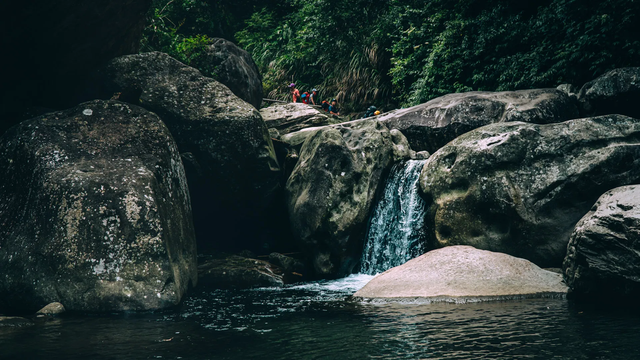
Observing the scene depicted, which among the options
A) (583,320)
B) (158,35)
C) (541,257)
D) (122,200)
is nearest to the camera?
(583,320)

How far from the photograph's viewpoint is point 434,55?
17.2 m

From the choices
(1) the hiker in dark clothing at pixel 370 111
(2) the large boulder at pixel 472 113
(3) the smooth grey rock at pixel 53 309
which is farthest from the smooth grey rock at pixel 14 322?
(1) the hiker in dark clothing at pixel 370 111

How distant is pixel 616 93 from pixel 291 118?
931cm

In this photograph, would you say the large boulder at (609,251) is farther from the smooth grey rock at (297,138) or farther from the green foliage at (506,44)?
the smooth grey rock at (297,138)

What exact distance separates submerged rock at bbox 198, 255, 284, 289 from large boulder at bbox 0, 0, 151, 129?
529 centimetres

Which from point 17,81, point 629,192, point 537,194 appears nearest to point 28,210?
point 17,81

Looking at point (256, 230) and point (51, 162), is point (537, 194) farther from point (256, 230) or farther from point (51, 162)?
point (51, 162)

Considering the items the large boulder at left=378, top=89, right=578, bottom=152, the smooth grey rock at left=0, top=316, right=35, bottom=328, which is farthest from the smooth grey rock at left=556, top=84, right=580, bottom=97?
the smooth grey rock at left=0, top=316, right=35, bottom=328

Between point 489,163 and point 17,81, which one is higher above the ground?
point 17,81

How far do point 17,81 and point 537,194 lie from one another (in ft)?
36.3

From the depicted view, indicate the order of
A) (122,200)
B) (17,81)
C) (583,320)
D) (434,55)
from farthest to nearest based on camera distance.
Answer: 1. (434,55)
2. (17,81)
3. (122,200)
4. (583,320)

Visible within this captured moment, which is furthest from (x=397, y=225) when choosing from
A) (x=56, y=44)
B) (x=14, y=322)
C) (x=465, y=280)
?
(x=56, y=44)

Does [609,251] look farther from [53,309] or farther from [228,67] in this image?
[228,67]

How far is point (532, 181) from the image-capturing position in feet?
32.2
